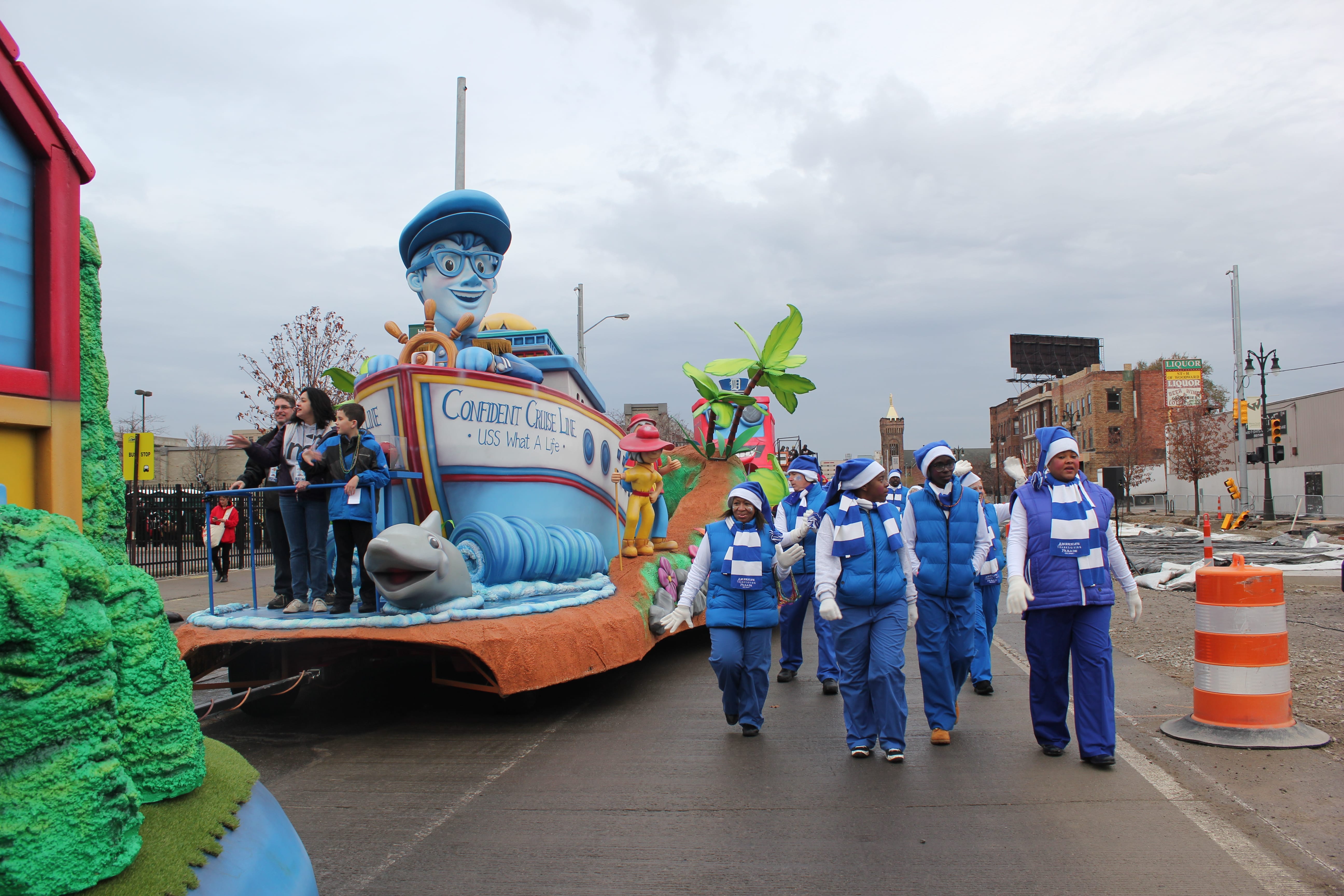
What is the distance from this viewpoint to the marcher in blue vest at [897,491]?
837 centimetres

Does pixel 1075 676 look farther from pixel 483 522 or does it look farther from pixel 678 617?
pixel 483 522

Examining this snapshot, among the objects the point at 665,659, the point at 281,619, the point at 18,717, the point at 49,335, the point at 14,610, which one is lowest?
the point at 665,659

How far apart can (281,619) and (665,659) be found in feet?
14.1

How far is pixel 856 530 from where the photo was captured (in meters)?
5.45

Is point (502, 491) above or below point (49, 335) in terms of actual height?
below

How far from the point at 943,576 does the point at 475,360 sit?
397cm

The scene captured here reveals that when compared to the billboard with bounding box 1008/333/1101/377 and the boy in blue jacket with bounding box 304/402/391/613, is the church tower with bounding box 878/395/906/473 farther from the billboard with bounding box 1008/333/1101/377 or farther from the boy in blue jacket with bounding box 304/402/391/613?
the boy in blue jacket with bounding box 304/402/391/613

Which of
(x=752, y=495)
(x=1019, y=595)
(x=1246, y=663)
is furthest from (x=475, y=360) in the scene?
(x=1246, y=663)

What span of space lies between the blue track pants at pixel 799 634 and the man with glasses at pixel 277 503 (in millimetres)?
3929

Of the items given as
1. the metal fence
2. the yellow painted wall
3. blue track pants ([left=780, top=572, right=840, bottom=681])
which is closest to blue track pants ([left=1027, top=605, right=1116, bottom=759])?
blue track pants ([left=780, top=572, right=840, bottom=681])

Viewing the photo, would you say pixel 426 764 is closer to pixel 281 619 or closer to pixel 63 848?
pixel 281 619

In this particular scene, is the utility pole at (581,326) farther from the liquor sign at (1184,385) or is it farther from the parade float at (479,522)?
the liquor sign at (1184,385)

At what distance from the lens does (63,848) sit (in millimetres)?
1982

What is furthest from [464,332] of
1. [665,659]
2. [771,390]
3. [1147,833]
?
[1147,833]
